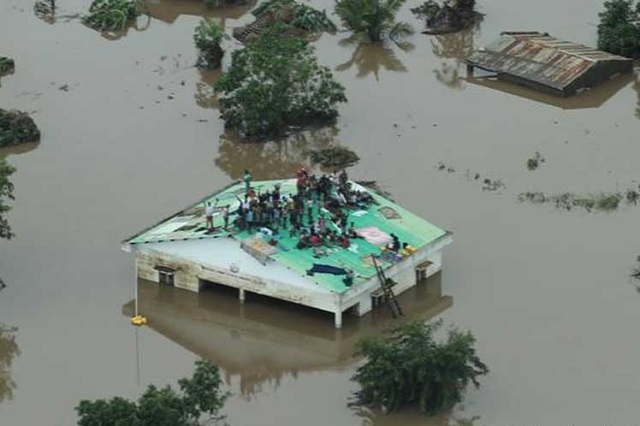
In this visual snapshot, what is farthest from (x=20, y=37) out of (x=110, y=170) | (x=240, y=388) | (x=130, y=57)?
(x=240, y=388)

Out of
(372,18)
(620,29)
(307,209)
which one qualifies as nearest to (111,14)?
(372,18)

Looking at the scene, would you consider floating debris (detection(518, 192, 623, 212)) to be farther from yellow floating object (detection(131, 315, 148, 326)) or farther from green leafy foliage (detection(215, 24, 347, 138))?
yellow floating object (detection(131, 315, 148, 326))

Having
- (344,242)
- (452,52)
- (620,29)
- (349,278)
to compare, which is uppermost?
(620,29)

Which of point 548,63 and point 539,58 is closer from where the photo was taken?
point 548,63

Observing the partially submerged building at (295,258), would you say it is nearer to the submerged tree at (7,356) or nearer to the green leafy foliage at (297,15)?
the submerged tree at (7,356)

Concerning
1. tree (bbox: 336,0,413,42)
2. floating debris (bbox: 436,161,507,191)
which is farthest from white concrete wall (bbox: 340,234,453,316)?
tree (bbox: 336,0,413,42)

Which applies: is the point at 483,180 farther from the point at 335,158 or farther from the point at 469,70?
the point at 469,70
